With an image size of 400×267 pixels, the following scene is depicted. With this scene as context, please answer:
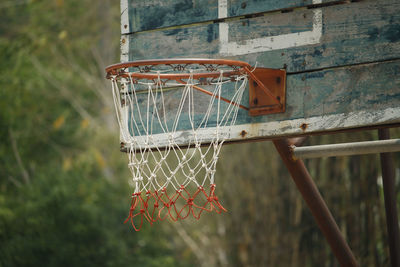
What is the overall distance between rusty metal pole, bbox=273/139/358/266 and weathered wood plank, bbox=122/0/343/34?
2.23ft

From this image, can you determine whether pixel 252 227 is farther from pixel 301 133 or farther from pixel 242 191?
pixel 301 133

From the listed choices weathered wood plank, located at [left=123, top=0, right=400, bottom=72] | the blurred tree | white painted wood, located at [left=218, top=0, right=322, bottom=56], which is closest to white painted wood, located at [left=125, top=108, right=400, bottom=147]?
weathered wood plank, located at [left=123, top=0, right=400, bottom=72]

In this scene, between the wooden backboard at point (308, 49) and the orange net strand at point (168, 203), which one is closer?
the orange net strand at point (168, 203)

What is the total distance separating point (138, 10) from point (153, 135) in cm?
70

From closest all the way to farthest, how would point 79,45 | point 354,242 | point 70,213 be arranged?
point 354,242
point 70,213
point 79,45

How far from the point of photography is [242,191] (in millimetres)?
6453

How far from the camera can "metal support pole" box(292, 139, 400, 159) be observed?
7.60 feet

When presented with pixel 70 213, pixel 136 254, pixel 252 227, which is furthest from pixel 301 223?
pixel 70 213

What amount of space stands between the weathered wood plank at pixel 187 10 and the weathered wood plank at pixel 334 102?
38 cm

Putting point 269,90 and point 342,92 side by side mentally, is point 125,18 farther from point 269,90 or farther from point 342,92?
point 342,92

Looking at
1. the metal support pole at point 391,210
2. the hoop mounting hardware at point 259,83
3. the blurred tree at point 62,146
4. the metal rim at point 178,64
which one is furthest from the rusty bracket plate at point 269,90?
the blurred tree at point 62,146

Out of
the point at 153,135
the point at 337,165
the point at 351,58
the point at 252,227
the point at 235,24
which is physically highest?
the point at 235,24

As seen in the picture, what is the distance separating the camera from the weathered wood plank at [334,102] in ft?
7.50

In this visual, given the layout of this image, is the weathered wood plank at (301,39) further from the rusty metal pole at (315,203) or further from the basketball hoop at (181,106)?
the rusty metal pole at (315,203)
